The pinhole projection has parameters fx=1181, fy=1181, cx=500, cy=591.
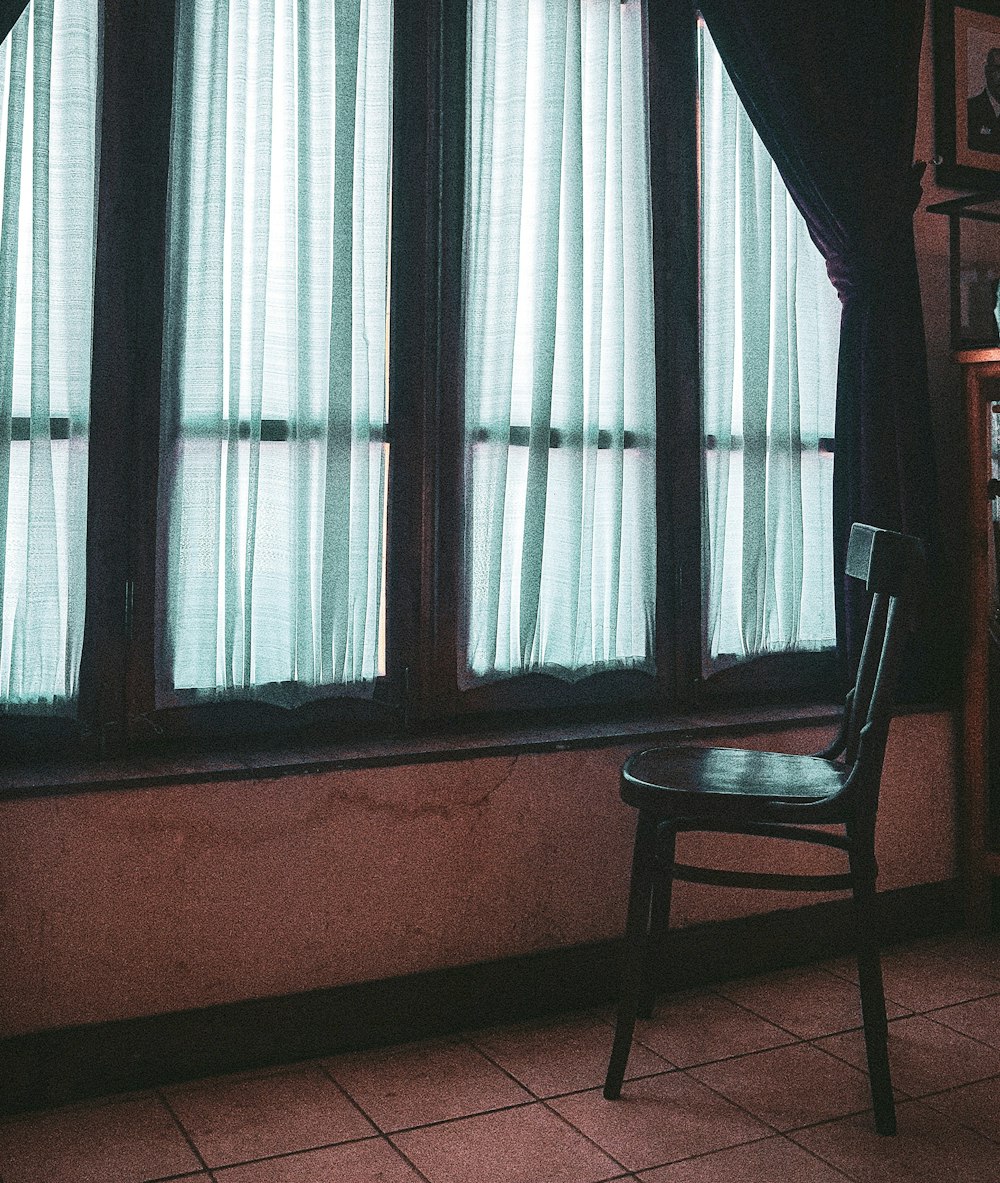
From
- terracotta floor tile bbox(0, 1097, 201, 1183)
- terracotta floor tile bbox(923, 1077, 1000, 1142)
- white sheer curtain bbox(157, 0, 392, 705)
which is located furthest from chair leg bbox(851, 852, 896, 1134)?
terracotta floor tile bbox(0, 1097, 201, 1183)

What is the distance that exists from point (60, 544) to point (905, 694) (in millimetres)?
2078

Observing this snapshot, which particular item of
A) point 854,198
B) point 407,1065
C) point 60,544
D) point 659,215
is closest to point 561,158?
point 659,215

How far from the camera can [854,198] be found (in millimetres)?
2873

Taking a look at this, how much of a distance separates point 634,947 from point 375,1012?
0.58 metres

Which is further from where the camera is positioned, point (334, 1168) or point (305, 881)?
point (305, 881)

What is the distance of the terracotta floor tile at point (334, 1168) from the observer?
1.90 m

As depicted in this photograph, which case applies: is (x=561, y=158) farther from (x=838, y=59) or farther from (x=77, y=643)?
(x=77, y=643)

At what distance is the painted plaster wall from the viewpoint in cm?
211

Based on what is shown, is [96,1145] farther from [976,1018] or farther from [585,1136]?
[976,1018]

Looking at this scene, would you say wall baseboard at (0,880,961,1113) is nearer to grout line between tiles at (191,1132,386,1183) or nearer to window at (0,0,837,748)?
grout line between tiles at (191,1132,386,1183)

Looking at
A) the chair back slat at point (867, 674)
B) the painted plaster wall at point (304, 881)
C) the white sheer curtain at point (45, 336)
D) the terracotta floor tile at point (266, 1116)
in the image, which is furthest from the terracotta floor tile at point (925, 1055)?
the white sheer curtain at point (45, 336)

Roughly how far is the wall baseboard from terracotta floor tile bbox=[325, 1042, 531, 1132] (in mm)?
60

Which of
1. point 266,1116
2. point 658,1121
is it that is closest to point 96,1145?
point 266,1116

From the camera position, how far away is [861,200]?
2.88m
